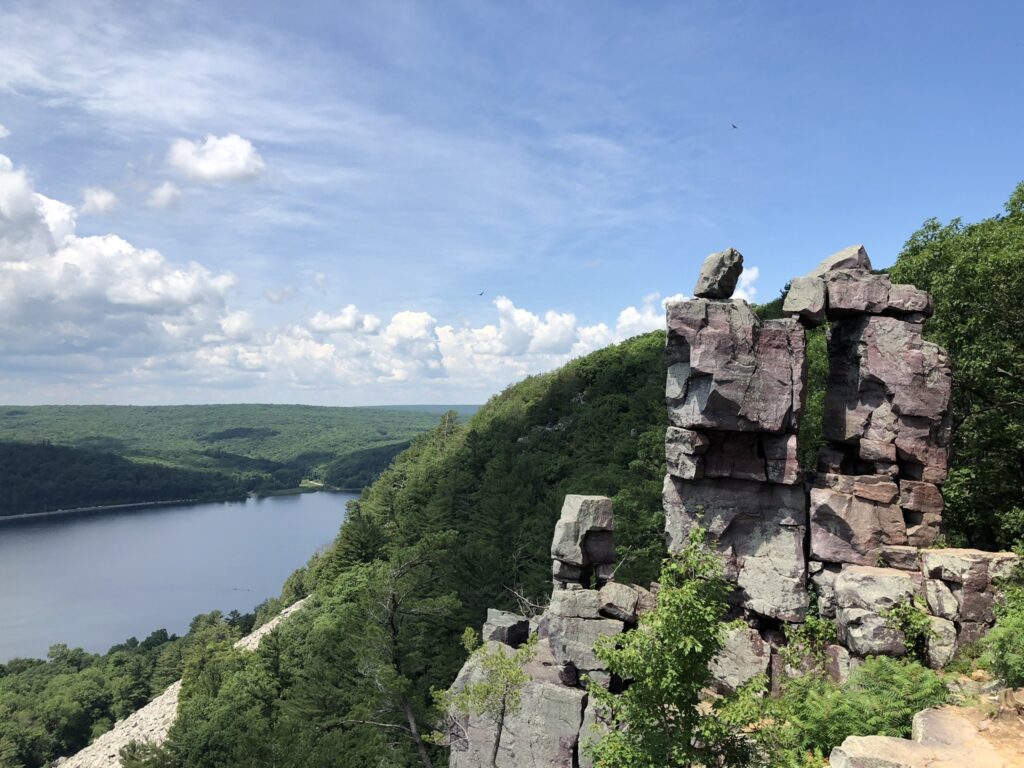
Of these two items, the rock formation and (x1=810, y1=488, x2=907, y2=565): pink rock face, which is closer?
(x1=810, y1=488, x2=907, y2=565): pink rock face

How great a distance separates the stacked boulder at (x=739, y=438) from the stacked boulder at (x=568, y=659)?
2.38 m

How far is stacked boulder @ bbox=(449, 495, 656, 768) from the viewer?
57.8ft

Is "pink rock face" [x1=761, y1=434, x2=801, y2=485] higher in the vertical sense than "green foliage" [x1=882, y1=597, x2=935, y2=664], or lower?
higher

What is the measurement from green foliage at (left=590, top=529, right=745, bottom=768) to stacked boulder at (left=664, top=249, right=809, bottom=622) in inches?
273

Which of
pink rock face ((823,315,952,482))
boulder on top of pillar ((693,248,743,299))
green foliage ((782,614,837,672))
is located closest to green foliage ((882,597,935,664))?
green foliage ((782,614,837,672))

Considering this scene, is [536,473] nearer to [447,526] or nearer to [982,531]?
[447,526]

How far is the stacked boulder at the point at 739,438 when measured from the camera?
683 inches

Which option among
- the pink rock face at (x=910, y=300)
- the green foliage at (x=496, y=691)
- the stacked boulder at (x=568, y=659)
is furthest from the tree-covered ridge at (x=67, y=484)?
the pink rock face at (x=910, y=300)

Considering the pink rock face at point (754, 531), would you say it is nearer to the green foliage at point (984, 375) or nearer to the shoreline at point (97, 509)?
the green foliage at point (984, 375)

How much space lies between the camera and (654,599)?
19.0 metres

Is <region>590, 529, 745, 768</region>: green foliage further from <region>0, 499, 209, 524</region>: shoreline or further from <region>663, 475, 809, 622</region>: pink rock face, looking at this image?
<region>0, 499, 209, 524</region>: shoreline

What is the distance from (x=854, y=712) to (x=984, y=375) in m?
13.2

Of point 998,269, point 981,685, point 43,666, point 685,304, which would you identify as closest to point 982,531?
point 998,269

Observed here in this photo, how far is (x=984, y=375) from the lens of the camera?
1955 cm
